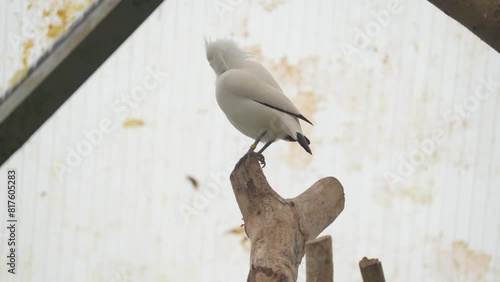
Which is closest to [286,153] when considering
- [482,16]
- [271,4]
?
[271,4]

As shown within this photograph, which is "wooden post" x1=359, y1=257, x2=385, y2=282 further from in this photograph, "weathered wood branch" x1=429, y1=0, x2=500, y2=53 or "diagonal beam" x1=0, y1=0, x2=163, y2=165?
"diagonal beam" x1=0, y1=0, x2=163, y2=165

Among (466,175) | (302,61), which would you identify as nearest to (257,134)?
(302,61)

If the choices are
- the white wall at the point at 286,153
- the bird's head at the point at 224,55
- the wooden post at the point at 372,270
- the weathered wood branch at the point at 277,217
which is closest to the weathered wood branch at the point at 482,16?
the wooden post at the point at 372,270

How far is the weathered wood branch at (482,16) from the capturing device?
1.52 meters

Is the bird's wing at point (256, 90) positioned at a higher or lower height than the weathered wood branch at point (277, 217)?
higher

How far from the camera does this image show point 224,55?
2475 millimetres

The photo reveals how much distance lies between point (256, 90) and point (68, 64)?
84 cm

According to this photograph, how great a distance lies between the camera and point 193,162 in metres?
3.01

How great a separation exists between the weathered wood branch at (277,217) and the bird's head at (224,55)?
445 mm

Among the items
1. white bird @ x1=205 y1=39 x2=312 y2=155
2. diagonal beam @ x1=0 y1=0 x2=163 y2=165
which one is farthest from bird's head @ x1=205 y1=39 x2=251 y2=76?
diagonal beam @ x1=0 y1=0 x2=163 y2=165

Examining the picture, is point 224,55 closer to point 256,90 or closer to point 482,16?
point 256,90

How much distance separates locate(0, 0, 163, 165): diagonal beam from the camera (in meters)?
2.66

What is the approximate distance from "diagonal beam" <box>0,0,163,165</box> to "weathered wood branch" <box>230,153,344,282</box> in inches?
34.9

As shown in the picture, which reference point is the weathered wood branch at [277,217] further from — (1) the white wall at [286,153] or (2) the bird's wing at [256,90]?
(1) the white wall at [286,153]
